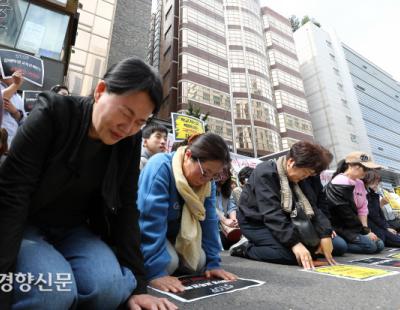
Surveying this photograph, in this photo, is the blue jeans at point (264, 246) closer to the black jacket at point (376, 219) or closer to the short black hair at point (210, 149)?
the short black hair at point (210, 149)

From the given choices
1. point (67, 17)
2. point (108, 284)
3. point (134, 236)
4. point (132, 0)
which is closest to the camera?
point (108, 284)

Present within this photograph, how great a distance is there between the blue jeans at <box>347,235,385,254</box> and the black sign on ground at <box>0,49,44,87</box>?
6.14m

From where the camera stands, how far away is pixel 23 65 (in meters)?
5.62

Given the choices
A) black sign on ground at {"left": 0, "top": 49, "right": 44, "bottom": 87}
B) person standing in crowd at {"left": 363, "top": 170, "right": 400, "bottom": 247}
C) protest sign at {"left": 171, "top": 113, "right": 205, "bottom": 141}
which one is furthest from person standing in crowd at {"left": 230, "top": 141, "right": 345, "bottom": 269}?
black sign on ground at {"left": 0, "top": 49, "right": 44, "bottom": 87}

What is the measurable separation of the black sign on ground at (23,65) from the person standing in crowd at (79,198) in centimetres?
513

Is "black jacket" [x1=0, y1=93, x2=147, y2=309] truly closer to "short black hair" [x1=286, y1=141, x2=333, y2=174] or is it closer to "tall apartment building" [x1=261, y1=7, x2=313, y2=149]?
"short black hair" [x1=286, y1=141, x2=333, y2=174]

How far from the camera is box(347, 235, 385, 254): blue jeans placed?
9.69ft

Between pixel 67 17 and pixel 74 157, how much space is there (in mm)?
7959

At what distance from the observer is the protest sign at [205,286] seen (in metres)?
1.25

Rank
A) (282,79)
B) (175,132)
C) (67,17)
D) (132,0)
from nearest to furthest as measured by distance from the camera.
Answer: (175,132), (67,17), (132,0), (282,79)

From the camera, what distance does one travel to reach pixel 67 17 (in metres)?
7.34

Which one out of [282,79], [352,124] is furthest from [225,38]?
[352,124]

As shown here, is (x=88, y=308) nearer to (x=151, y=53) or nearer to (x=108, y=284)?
(x=108, y=284)

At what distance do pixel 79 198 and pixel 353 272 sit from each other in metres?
1.77
